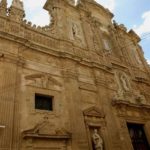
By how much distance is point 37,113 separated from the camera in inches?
315

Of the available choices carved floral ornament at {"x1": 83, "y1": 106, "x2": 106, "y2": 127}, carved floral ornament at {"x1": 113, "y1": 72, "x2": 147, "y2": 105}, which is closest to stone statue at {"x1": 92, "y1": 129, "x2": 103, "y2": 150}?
carved floral ornament at {"x1": 83, "y1": 106, "x2": 106, "y2": 127}

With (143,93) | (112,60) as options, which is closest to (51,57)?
(112,60)

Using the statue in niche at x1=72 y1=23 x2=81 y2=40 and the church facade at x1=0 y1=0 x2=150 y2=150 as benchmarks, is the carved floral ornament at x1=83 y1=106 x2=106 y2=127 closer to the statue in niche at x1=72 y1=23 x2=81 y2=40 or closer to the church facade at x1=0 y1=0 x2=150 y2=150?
the church facade at x1=0 y1=0 x2=150 y2=150

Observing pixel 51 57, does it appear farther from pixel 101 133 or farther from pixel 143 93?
pixel 143 93

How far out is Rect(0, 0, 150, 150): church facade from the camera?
768 cm

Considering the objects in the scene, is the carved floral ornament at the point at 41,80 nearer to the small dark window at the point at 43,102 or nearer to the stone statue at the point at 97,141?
the small dark window at the point at 43,102

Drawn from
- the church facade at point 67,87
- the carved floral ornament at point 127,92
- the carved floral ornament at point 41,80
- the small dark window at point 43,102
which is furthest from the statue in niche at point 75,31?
the small dark window at point 43,102

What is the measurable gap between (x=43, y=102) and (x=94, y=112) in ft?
8.70

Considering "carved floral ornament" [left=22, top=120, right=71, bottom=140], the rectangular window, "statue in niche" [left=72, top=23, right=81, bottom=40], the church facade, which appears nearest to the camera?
"carved floral ornament" [left=22, top=120, right=71, bottom=140]

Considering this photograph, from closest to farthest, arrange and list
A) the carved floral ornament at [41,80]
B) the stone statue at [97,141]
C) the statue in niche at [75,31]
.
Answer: the carved floral ornament at [41,80] < the stone statue at [97,141] < the statue in niche at [75,31]

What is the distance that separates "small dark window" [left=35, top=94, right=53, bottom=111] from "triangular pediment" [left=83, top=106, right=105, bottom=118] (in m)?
1.73

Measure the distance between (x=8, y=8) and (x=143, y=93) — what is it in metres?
9.94

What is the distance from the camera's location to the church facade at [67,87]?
768 cm

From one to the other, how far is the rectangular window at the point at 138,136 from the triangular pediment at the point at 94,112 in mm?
2416
